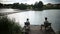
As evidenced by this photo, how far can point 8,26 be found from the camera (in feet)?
5.17

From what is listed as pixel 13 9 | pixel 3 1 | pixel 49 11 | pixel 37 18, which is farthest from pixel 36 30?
pixel 3 1

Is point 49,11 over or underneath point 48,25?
over

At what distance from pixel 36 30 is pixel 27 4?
0.39 m

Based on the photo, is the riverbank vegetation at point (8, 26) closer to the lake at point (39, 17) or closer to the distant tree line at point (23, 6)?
the lake at point (39, 17)

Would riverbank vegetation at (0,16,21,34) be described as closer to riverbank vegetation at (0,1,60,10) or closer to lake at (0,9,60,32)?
lake at (0,9,60,32)

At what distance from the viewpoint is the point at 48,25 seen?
4.95 feet

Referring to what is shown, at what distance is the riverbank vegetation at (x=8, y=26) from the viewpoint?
5.08ft

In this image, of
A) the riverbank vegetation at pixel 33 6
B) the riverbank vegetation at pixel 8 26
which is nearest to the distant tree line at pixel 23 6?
the riverbank vegetation at pixel 33 6

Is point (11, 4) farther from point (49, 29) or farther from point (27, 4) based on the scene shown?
point (49, 29)

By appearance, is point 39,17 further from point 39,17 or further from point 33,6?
point 33,6

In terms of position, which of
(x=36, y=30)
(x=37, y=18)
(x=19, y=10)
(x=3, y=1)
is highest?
(x=3, y=1)

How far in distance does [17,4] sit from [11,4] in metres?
0.08

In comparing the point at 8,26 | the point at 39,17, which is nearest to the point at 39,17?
the point at 39,17

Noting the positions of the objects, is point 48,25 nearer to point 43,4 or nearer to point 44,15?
point 44,15
